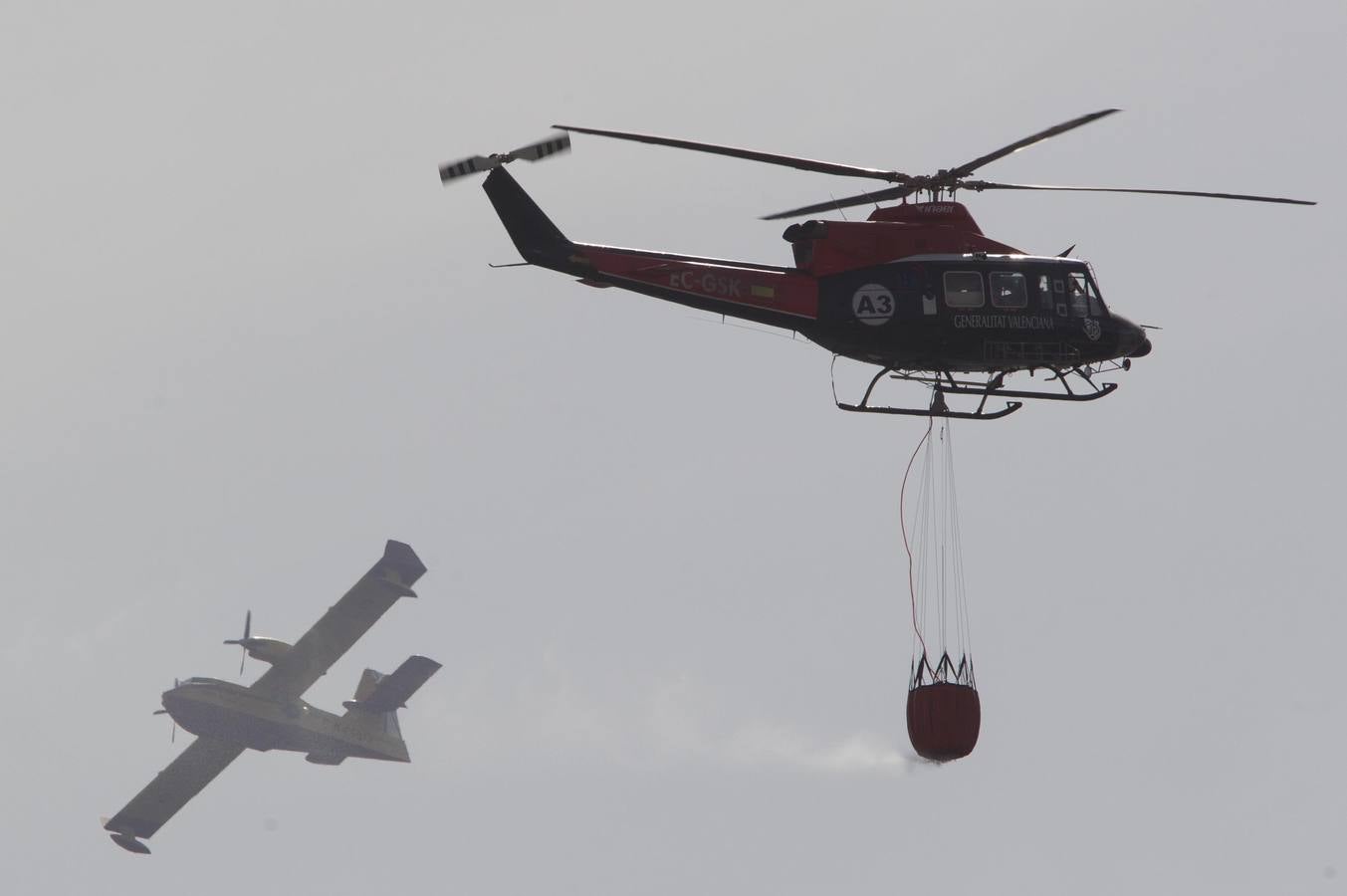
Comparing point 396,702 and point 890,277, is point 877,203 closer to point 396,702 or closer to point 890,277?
point 890,277

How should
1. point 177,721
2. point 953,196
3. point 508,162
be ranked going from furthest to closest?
point 177,721
point 953,196
point 508,162

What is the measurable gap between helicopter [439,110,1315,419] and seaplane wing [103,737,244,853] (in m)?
43.9

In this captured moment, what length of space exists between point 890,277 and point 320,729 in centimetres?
3581

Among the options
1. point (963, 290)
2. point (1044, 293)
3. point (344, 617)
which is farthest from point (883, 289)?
point (344, 617)

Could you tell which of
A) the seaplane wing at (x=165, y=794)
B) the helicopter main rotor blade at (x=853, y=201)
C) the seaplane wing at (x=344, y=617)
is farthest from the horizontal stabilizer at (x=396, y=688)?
the helicopter main rotor blade at (x=853, y=201)

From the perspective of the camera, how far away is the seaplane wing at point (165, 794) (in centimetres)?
7494

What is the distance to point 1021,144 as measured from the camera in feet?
111

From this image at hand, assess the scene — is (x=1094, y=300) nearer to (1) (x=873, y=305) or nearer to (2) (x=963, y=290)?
(2) (x=963, y=290)

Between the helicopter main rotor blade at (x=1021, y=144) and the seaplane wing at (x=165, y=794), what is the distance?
45.8m

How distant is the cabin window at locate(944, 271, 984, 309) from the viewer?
36.2m

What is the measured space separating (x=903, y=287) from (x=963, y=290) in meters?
1.03

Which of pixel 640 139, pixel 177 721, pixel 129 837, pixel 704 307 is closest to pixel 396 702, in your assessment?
pixel 177 721

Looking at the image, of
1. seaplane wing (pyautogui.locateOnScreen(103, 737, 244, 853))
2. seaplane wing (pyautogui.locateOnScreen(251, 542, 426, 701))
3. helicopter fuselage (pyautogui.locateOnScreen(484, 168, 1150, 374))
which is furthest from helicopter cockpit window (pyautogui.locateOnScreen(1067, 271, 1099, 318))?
seaplane wing (pyautogui.locateOnScreen(103, 737, 244, 853))

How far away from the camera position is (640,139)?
104 feet
